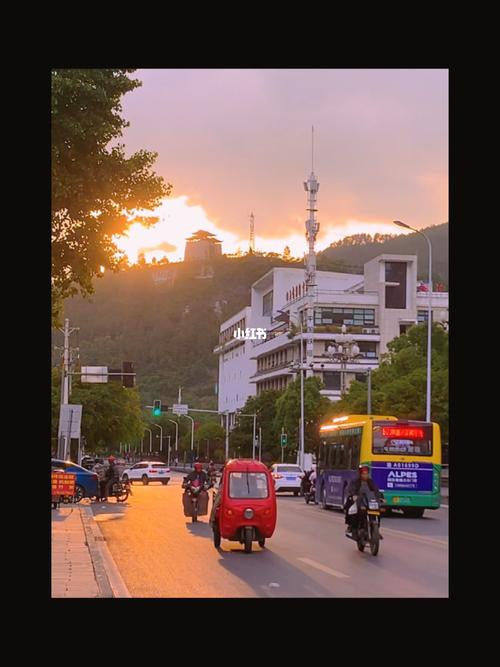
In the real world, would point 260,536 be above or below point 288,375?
below

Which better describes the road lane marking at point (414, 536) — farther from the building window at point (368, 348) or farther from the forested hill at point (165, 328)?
the forested hill at point (165, 328)

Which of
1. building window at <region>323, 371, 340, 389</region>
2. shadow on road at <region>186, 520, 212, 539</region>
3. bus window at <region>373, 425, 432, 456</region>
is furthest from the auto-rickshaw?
building window at <region>323, 371, 340, 389</region>

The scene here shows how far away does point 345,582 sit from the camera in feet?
46.0

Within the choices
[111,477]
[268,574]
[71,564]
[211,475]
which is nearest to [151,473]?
[111,477]

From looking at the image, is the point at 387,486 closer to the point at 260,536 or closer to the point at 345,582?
the point at 260,536

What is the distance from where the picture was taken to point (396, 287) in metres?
93.6

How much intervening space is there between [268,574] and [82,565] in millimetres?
2824

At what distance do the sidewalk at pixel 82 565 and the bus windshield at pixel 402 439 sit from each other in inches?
351

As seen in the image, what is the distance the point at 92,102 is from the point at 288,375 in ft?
276

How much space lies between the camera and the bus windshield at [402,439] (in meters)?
29.6

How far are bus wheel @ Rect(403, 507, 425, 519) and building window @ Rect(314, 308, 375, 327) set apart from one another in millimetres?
61911

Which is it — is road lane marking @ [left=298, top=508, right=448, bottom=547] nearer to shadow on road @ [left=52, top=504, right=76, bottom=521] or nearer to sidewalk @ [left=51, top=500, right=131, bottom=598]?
sidewalk @ [left=51, top=500, right=131, bottom=598]

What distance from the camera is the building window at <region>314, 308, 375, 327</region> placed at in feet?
310
